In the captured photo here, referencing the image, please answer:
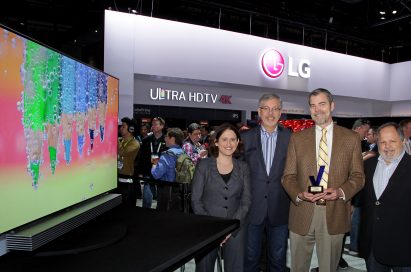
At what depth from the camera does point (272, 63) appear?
32.9ft

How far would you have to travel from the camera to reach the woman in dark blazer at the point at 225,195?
2543 millimetres

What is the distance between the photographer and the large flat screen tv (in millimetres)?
1284

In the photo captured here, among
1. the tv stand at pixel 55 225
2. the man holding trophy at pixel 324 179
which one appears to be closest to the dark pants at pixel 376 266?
the man holding trophy at pixel 324 179

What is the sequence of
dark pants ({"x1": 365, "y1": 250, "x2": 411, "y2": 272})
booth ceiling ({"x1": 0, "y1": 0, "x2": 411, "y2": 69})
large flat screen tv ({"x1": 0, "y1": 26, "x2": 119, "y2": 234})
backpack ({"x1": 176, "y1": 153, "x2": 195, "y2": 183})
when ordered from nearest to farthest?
large flat screen tv ({"x1": 0, "y1": 26, "x2": 119, "y2": 234}) → dark pants ({"x1": 365, "y1": 250, "x2": 411, "y2": 272}) → backpack ({"x1": 176, "y1": 153, "x2": 195, "y2": 183}) → booth ceiling ({"x1": 0, "y1": 0, "x2": 411, "y2": 69})

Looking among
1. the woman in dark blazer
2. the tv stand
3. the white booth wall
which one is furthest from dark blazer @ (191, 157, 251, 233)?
the white booth wall

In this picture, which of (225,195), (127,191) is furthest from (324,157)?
(127,191)

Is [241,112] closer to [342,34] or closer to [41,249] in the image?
[342,34]

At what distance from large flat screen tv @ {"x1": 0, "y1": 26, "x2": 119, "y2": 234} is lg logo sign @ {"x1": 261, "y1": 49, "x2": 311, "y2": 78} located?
26.9 feet

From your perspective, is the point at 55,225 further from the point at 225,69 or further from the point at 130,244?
the point at 225,69

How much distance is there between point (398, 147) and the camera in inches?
91.1

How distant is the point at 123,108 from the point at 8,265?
6.39 m

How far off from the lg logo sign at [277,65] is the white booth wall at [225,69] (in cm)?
9

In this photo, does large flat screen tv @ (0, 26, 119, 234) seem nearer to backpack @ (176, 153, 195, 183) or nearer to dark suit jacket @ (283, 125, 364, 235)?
dark suit jacket @ (283, 125, 364, 235)

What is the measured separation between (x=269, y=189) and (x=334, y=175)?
52 cm
